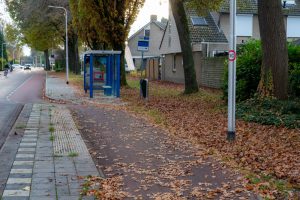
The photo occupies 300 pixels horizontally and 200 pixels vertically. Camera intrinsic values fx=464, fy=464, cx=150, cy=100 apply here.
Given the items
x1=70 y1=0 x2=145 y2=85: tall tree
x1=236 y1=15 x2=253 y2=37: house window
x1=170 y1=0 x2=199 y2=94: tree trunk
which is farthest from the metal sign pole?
x1=236 y1=15 x2=253 y2=37: house window

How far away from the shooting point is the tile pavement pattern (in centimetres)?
619

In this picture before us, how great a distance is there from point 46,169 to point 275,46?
856cm

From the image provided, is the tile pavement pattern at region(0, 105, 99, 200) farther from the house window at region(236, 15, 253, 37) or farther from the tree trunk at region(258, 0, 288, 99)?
the house window at region(236, 15, 253, 37)

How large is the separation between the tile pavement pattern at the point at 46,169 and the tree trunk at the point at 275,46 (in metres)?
6.08

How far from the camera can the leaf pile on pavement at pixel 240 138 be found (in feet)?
25.5

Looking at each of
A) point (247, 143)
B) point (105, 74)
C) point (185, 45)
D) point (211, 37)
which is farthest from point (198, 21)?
point (247, 143)

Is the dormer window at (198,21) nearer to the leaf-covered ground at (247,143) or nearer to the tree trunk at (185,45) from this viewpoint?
the tree trunk at (185,45)

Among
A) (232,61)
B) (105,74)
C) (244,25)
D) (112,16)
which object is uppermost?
(244,25)

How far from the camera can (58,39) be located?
62.1 metres

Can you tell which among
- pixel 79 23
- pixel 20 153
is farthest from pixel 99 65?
pixel 20 153

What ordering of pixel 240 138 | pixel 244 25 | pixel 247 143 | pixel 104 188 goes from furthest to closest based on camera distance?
1. pixel 244 25
2. pixel 240 138
3. pixel 247 143
4. pixel 104 188

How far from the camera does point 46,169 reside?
751 centimetres

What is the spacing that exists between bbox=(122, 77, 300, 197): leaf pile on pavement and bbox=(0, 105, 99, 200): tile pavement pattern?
2650 millimetres

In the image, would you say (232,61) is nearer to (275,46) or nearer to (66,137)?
(66,137)
